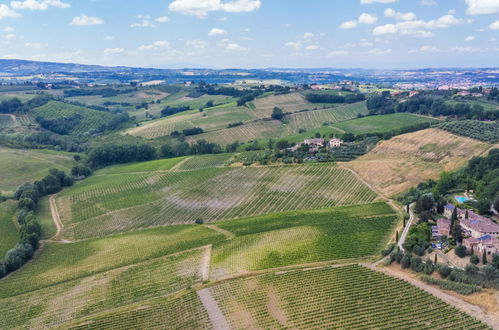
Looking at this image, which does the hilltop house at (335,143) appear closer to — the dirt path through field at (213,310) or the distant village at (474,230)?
the distant village at (474,230)

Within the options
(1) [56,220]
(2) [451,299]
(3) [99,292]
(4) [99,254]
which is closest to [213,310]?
(3) [99,292]

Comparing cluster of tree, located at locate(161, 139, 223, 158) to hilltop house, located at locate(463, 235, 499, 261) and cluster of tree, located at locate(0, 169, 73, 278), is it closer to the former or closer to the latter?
cluster of tree, located at locate(0, 169, 73, 278)

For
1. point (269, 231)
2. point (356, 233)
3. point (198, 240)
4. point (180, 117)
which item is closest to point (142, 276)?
point (198, 240)

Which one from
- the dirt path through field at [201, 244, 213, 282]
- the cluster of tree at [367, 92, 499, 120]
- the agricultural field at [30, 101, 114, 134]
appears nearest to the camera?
the dirt path through field at [201, 244, 213, 282]

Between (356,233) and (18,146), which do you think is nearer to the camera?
(356,233)

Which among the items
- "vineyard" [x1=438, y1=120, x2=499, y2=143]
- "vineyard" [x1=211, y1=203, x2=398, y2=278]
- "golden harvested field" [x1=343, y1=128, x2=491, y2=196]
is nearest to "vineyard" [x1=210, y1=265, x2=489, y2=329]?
"vineyard" [x1=211, y1=203, x2=398, y2=278]

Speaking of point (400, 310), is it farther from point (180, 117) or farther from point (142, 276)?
point (180, 117)

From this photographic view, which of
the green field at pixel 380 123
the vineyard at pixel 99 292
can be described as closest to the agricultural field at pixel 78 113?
the green field at pixel 380 123
